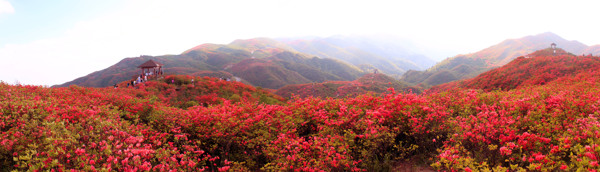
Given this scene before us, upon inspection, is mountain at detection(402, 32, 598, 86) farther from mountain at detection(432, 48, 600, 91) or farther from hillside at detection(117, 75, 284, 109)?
hillside at detection(117, 75, 284, 109)

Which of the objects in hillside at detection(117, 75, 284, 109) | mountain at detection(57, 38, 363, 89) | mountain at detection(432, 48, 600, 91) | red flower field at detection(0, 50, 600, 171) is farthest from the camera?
mountain at detection(57, 38, 363, 89)

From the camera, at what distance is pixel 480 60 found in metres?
142

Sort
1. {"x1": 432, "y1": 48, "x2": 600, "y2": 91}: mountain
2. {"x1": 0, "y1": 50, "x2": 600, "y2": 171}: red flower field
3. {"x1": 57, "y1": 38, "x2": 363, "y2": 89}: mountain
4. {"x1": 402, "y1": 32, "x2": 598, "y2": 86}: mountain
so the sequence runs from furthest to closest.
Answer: {"x1": 402, "y1": 32, "x2": 598, "y2": 86}: mountain < {"x1": 57, "y1": 38, "x2": 363, "y2": 89}: mountain < {"x1": 432, "y1": 48, "x2": 600, "y2": 91}: mountain < {"x1": 0, "y1": 50, "x2": 600, "y2": 171}: red flower field

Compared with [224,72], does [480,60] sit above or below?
below

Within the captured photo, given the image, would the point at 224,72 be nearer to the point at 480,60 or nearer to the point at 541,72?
the point at 541,72

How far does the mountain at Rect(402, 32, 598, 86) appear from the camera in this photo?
346ft

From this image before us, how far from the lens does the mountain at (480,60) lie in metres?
106

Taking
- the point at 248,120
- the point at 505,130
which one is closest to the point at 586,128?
the point at 505,130

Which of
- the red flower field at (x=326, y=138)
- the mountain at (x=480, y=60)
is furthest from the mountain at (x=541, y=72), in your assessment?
the mountain at (x=480, y=60)

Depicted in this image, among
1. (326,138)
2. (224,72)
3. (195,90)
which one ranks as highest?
(326,138)

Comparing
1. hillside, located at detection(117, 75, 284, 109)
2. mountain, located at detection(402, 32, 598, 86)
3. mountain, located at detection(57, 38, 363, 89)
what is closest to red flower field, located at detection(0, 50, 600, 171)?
hillside, located at detection(117, 75, 284, 109)

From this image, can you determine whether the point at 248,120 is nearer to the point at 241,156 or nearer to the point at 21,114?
the point at 241,156

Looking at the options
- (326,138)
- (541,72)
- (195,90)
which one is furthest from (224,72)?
(326,138)

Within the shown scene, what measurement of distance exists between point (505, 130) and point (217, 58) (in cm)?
13234
